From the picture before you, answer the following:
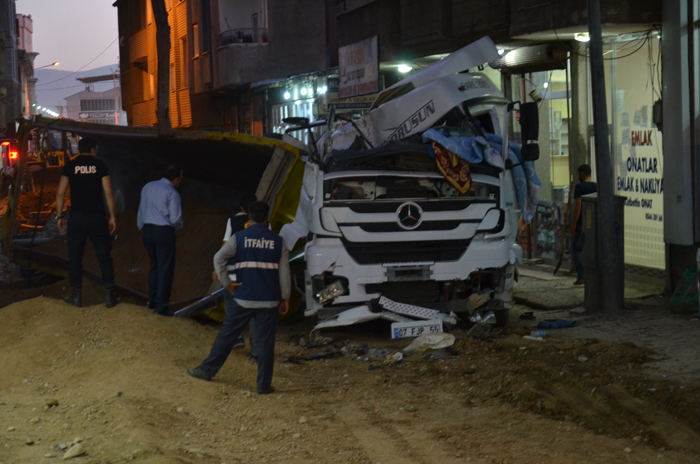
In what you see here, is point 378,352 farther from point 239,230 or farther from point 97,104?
point 97,104

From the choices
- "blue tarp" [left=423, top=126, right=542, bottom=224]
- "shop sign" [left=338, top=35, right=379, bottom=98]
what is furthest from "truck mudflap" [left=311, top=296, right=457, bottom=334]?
"shop sign" [left=338, top=35, right=379, bottom=98]

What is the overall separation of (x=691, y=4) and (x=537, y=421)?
689cm

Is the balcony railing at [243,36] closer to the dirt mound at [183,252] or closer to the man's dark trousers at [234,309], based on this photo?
the dirt mound at [183,252]

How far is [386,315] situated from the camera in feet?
28.5

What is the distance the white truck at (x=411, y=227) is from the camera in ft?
28.4

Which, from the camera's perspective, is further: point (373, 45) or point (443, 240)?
point (373, 45)

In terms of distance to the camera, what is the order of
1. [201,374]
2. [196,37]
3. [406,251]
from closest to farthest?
1. [201,374]
2. [406,251]
3. [196,37]

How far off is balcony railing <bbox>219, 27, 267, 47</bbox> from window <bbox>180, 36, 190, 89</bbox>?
6229mm

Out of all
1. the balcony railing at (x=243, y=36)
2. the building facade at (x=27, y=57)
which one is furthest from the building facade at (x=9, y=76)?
the balcony railing at (x=243, y=36)

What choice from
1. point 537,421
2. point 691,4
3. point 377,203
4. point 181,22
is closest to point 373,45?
point 691,4

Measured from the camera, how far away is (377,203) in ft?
28.6

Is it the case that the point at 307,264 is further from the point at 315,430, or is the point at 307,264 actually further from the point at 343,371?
the point at 315,430

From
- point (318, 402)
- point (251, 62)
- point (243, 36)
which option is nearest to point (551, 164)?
point (318, 402)

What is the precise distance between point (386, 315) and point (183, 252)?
453 centimetres
